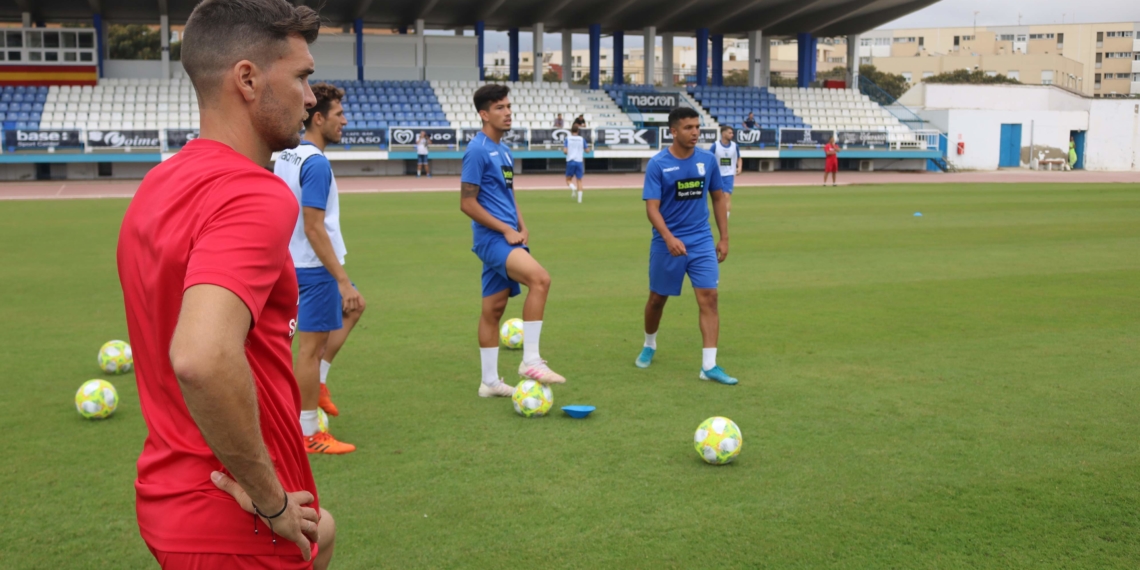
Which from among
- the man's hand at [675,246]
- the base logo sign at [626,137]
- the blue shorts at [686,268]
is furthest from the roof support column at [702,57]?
the man's hand at [675,246]

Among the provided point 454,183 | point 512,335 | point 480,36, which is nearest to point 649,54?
point 480,36

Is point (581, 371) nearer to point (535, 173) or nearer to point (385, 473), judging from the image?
point (385, 473)

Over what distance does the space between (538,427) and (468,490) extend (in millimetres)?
1241

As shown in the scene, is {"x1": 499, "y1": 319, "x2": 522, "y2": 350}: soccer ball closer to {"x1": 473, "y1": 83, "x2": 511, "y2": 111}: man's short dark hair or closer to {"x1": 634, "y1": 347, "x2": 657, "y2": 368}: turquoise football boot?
{"x1": 634, "y1": 347, "x2": 657, "y2": 368}: turquoise football boot

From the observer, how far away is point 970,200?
26.1 meters

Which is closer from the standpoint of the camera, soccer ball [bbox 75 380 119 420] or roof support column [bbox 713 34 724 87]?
soccer ball [bbox 75 380 119 420]

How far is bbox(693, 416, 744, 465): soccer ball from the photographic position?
5336 mm

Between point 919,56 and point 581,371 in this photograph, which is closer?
point 581,371

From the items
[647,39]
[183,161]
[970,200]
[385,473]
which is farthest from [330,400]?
[647,39]

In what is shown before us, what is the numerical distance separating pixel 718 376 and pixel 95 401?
4.46 m

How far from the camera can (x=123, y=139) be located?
34.8 m

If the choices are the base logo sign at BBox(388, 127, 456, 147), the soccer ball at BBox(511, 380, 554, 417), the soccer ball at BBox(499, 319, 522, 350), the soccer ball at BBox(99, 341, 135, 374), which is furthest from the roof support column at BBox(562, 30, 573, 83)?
the soccer ball at BBox(511, 380, 554, 417)

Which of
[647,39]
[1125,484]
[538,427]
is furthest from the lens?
[647,39]

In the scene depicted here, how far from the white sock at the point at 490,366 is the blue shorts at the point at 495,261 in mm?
471
